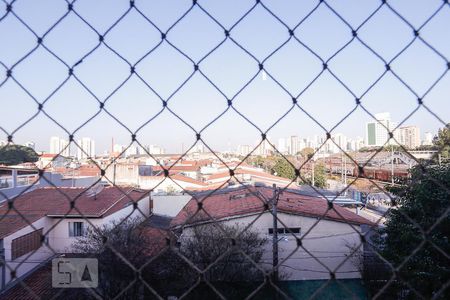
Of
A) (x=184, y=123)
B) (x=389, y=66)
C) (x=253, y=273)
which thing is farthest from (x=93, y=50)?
(x=253, y=273)

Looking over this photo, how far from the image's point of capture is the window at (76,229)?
19.9 ft

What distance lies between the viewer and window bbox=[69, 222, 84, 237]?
6.07 meters

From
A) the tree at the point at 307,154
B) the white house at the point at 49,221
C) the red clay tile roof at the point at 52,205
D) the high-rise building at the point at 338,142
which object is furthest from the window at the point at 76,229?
the high-rise building at the point at 338,142

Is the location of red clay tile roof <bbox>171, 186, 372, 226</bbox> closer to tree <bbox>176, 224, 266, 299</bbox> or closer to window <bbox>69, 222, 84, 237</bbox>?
tree <bbox>176, 224, 266, 299</bbox>

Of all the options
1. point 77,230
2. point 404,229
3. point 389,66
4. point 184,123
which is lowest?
point 77,230

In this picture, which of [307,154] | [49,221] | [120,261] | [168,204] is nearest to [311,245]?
[120,261]

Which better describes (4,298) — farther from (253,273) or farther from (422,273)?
(422,273)

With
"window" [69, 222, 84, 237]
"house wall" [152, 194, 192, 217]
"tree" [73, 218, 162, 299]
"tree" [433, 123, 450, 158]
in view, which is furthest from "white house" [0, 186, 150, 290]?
"tree" [433, 123, 450, 158]

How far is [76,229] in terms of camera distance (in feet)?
20.4

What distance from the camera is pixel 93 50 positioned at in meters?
0.71

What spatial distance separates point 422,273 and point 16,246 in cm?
476

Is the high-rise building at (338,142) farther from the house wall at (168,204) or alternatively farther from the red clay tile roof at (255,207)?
the house wall at (168,204)

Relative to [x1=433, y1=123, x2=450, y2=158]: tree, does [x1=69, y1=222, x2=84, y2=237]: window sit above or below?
below

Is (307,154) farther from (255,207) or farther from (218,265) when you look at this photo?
(255,207)
